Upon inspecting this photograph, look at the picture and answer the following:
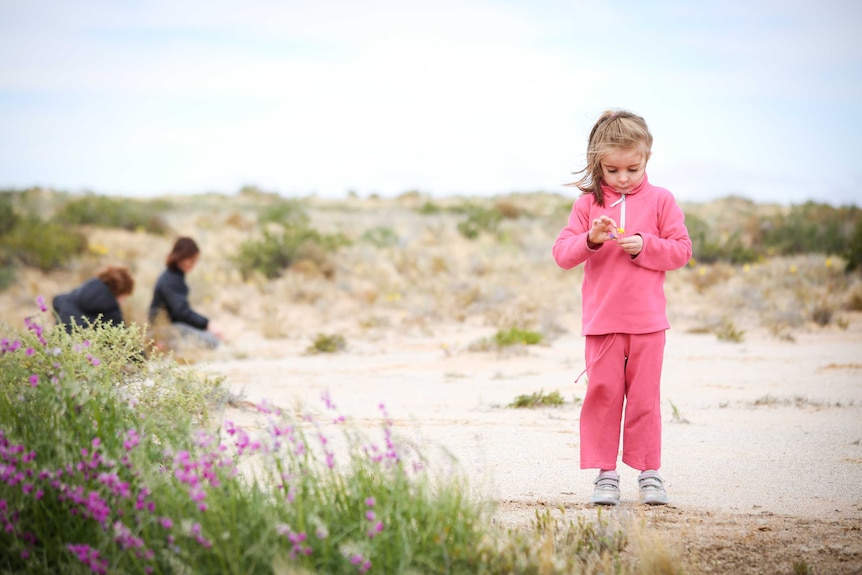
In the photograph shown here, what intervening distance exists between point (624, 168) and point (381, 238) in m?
15.5

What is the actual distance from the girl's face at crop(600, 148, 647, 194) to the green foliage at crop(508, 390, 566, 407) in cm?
276

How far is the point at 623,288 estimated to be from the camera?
3795mm

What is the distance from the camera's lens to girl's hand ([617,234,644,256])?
144 inches

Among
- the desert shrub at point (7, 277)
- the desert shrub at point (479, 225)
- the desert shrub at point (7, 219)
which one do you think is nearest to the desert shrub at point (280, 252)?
the desert shrub at point (7, 277)

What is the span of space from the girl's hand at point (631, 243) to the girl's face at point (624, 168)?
12.1 inches

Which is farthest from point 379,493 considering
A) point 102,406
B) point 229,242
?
point 229,242

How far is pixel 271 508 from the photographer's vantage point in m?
2.62

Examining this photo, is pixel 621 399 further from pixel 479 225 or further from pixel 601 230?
pixel 479 225

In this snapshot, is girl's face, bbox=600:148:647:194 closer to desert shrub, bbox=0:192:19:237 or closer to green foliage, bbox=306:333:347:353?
green foliage, bbox=306:333:347:353

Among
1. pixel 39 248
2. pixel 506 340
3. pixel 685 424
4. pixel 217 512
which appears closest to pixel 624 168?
pixel 217 512

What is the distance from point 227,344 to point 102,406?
7293mm

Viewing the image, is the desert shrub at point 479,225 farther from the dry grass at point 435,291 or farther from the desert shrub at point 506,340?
the desert shrub at point 506,340

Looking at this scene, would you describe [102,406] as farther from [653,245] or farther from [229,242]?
[229,242]

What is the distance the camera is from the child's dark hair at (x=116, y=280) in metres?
7.65
